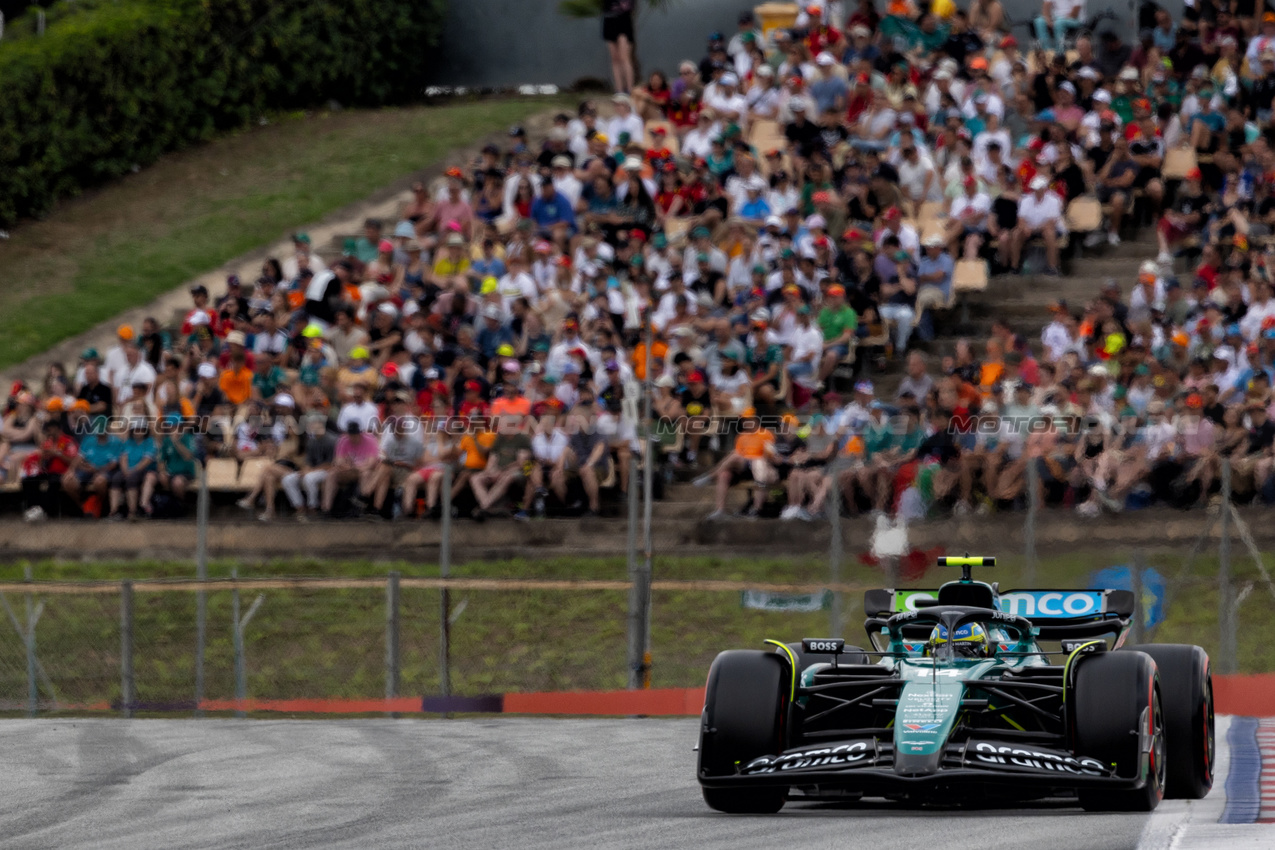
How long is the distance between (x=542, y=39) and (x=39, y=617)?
17.8m

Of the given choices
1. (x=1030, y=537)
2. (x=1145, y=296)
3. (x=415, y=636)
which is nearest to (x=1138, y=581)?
(x=1030, y=537)

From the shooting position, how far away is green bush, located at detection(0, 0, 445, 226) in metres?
30.3

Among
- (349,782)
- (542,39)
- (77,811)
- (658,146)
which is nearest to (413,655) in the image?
(349,782)

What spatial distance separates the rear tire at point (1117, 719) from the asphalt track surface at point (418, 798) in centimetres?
13

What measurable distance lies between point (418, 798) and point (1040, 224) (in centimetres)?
1355

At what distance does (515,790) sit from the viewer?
11.0 meters

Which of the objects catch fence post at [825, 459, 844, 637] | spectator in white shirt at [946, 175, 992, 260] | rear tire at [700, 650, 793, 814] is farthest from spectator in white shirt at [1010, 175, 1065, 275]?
rear tire at [700, 650, 793, 814]

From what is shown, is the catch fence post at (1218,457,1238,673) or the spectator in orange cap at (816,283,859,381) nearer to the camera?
the catch fence post at (1218,457,1238,673)

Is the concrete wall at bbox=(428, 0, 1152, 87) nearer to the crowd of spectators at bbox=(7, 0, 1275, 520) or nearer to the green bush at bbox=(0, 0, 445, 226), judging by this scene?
the green bush at bbox=(0, 0, 445, 226)

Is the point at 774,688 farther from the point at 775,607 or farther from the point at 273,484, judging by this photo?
the point at 273,484

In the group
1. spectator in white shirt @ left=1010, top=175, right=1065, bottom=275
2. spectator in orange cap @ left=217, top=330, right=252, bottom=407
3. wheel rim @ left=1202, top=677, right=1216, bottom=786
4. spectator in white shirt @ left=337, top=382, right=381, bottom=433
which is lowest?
wheel rim @ left=1202, top=677, right=1216, bottom=786

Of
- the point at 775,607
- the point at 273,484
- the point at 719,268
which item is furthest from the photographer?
the point at 719,268

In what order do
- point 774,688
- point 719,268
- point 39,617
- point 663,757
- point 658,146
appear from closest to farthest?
1. point 774,688
2. point 663,757
3. point 39,617
4. point 719,268
5. point 658,146

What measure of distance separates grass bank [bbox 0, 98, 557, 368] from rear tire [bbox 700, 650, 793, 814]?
61.1 ft
